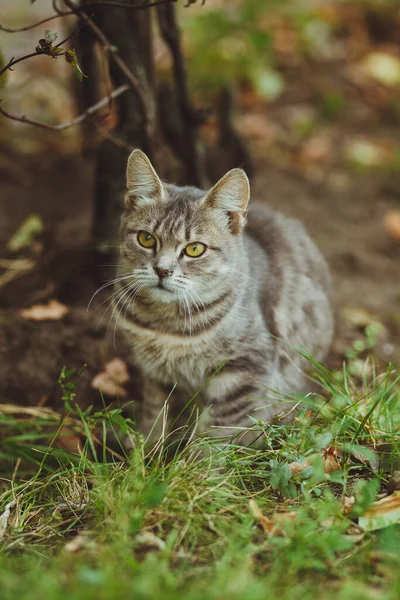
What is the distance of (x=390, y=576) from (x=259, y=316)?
1.25m

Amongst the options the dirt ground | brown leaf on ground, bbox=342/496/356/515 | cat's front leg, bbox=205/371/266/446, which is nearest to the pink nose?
cat's front leg, bbox=205/371/266/446

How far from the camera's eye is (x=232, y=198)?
264 centimetres

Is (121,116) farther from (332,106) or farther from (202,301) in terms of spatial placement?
(332,106)

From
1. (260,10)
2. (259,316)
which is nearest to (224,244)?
(259,316)

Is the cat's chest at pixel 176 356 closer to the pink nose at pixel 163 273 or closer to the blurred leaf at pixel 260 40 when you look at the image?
the pink nose at pixel 163 273

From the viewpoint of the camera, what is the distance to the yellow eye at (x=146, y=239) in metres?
2.65

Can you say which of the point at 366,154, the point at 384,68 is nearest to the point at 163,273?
the point at 366,154

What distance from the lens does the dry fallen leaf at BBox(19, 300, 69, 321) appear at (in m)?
3.45

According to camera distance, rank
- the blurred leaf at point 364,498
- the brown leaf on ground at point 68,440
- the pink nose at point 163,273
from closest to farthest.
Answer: the blurred leaf at point 364,498
the pink nose at point 163,273
the brown leaf on ground at point 68,440

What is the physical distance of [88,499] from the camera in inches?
90.1

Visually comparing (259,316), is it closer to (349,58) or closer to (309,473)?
(309,473)

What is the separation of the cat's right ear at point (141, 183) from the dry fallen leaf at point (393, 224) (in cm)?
252

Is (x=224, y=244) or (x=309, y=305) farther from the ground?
(x=224, y=244)

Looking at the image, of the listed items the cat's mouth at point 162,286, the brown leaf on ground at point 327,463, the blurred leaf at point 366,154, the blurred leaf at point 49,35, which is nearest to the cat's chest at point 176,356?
the cat's mouth at point 162,286
